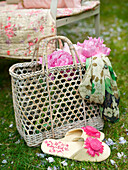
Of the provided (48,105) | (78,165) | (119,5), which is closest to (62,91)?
(48,105)

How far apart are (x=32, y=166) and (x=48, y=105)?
317 mm

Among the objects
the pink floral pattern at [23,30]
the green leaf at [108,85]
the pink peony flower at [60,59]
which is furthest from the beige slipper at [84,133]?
the pink floral pattern at [23,30]

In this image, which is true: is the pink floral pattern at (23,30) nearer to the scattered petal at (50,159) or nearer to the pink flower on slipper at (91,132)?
the pink flower on slipper at (91,132)

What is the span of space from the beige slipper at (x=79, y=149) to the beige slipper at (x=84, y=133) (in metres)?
0.03

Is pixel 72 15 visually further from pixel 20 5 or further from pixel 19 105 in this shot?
pixel 19 105

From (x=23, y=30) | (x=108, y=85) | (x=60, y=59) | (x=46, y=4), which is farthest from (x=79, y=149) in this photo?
(x=46, y=4)

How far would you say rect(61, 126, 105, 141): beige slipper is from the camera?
3.91 ft

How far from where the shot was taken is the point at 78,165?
1082 millimetres

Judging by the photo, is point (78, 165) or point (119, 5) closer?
point (78, 165)

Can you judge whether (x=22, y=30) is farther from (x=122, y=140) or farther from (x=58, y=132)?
(x=122, y=140)

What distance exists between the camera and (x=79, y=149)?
3.58ft

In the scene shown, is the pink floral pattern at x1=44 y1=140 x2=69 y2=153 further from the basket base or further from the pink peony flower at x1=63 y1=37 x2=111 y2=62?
the pink peony flower at x1=63 y1=37 x2=111 y2=62

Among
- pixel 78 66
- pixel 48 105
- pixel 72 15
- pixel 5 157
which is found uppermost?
pixel 72 15

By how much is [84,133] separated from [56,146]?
167mm
